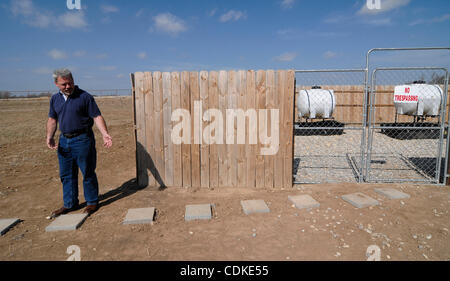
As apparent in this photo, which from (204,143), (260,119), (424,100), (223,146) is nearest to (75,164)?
(204,143)

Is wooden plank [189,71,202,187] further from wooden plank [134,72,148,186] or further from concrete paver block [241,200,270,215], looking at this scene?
concrete paver block [241,200,270,215]

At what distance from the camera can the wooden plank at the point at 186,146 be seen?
503 centimetres

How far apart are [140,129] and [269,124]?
2.46 m

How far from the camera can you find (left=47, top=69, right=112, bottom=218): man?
3.88m

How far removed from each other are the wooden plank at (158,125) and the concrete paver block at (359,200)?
3368 millimetres

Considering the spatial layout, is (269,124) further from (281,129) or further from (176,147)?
(176,147)

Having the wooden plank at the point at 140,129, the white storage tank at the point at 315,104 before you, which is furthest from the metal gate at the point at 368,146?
the wooden plank at the point at 140,129

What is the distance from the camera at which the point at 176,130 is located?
510 cm

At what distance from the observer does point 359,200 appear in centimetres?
440

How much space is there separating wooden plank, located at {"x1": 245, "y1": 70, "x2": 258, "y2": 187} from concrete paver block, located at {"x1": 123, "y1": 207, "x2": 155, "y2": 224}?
6.36 feet

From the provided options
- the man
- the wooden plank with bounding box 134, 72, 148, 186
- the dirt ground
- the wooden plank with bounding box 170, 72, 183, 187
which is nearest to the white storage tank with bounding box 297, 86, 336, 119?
the dirt ground
